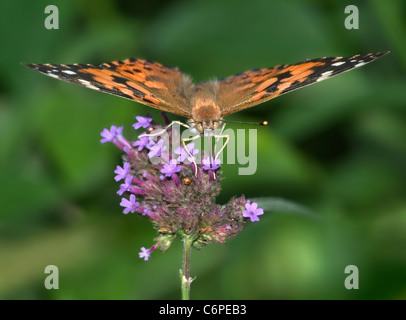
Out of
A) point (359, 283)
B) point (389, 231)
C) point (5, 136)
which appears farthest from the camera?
point (5, 136)

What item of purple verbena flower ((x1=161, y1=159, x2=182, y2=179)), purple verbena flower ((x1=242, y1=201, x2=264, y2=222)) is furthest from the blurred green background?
purple verbena flower ((x1=161, y1=159, x2=182, y2=179))

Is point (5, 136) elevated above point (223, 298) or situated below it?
above

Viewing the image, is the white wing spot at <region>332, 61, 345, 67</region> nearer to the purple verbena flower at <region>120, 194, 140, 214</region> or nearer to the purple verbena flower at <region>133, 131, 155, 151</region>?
the purple verbena flower at <region>133, 131, 155, 151</region>

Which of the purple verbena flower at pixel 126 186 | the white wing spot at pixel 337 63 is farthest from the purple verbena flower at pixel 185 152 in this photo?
the white wing spot at pixel 337 63

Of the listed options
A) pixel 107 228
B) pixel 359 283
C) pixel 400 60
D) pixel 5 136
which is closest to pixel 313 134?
pixel 400 60

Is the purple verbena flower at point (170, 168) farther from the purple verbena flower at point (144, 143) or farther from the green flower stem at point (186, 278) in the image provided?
the green flower stem at point (186, 278)

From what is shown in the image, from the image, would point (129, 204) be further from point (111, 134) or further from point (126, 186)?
point (111, 134)

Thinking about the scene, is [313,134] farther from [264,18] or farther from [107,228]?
[107,228]
